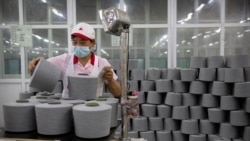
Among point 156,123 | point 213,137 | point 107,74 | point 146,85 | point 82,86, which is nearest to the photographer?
point 82,86

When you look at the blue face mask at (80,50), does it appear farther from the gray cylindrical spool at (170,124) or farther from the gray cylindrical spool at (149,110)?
the gray cylindrical spool at (170,124)

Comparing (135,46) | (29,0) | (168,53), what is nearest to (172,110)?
(168,53)

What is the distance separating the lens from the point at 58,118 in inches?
38.5

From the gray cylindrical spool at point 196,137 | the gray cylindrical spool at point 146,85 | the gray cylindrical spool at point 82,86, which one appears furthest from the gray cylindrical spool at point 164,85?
the gray cylindrical spool at point 82,86

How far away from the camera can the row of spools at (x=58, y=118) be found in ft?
3.10

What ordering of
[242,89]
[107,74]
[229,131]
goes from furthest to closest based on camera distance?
[229,131], [242,89], [107,74]

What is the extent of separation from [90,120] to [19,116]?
0.35 m

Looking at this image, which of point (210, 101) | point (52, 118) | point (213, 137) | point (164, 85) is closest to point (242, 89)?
point (210, 101)

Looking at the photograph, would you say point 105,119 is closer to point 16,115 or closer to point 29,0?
point 16,115

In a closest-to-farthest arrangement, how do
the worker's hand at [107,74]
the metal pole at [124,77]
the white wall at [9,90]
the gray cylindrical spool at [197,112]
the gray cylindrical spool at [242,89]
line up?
the metal pole at [124,77] → the worker's hand at [107,74] → the gray cylindrical spool at [242,89] → the gray cylindrical spool at [197,112] → the white wall at [9,90]

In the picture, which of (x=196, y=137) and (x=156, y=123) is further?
(x=156, y=123)

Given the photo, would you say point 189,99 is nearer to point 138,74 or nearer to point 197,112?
point 197,112

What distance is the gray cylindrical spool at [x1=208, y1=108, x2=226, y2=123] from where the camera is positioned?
2.88m

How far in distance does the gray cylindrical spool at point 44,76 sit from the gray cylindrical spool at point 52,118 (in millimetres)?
190
